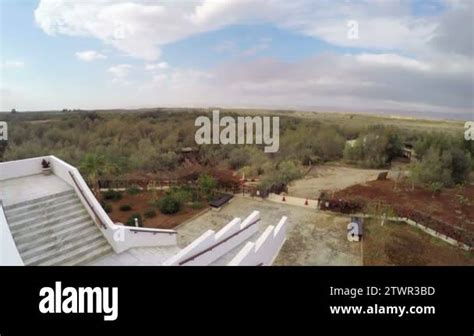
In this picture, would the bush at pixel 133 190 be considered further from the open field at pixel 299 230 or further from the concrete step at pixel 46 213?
the concrete step at pixel 46 213

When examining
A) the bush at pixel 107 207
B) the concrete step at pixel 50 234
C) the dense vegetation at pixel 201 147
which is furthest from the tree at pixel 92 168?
the concrete step at pixel 50 234

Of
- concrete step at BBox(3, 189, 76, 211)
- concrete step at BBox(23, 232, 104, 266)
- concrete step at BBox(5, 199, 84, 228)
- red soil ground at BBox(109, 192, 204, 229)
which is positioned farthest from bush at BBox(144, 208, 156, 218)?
concrete step at BBox(23, 232, 104, 266)

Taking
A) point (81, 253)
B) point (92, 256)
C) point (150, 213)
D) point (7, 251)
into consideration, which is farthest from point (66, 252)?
point (150, 213)

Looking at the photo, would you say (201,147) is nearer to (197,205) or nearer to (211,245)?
(197,205)

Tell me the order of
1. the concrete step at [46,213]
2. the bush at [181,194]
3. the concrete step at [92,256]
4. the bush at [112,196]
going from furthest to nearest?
1. the bush at [112,196]
2. the bush at [181,194]
3. the concrete step at [46,213]
4. the concrete step at [92,256]
